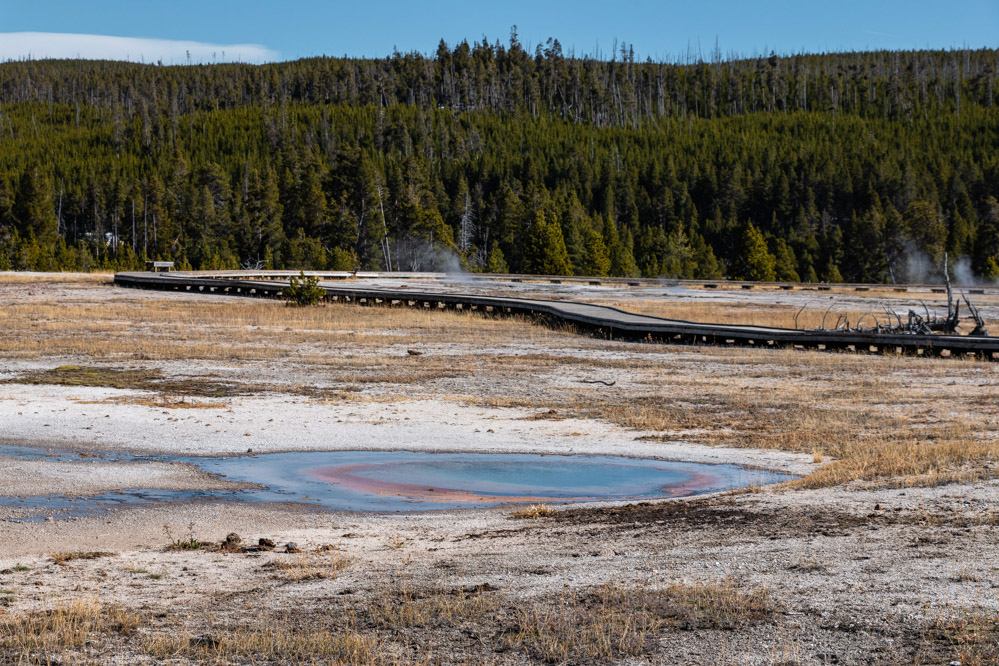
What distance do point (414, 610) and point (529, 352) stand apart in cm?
2346

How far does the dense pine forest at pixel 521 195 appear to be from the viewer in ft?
359

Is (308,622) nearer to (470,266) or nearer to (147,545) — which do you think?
(147,545)

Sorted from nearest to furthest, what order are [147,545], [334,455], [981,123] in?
[147,545] < [334,455] < [981,123]

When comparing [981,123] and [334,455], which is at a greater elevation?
[981,123]

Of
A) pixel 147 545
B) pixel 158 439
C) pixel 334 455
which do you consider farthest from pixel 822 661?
pixel 158 439

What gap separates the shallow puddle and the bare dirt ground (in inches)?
20.1

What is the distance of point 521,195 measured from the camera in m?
128

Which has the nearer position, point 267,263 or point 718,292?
point 718,292

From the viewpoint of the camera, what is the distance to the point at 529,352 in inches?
1220

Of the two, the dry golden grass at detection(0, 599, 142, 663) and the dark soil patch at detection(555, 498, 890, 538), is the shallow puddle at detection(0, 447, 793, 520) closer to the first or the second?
the dark soil patch at detection(555, 498, 890, 538)

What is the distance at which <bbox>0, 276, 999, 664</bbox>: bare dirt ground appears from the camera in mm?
6984

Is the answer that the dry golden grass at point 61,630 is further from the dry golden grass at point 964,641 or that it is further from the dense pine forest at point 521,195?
the dense pine forest at point 521,195

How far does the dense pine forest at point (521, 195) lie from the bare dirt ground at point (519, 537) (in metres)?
75.6

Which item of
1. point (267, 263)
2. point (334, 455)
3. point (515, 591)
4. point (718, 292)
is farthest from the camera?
point (267, 263)
